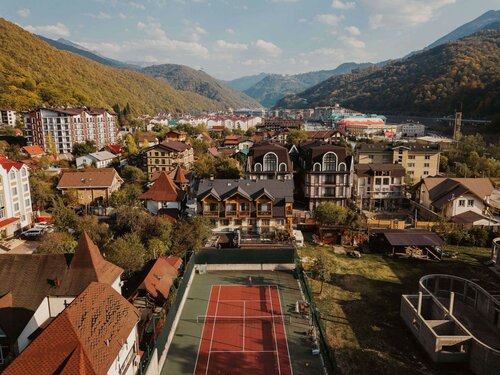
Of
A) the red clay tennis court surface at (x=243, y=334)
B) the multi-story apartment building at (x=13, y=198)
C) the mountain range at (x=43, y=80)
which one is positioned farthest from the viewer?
the mountain range at (x=43, y=80)

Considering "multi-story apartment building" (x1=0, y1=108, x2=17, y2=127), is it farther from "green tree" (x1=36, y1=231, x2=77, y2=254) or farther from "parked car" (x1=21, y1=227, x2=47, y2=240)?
"green tree" (x1=36, y1=231, x2=77, y2=254)

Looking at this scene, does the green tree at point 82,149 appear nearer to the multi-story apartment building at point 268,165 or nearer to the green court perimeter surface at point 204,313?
the multi-story apartment building at point 268,165

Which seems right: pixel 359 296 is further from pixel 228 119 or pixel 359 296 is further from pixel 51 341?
pixel 228 119

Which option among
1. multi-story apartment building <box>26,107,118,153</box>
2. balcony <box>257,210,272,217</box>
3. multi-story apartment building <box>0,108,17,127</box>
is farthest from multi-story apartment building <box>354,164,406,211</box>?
multi-story apartment building <box>0,108,17,127</box>

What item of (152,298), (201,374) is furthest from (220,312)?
(201,374)

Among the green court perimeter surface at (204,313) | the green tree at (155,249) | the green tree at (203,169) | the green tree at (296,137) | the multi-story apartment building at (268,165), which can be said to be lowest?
the green court perimeter surface at (204,313)

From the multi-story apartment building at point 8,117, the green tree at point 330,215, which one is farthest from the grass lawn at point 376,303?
the multi-story apartment building at point 8,117
